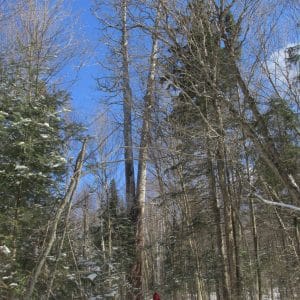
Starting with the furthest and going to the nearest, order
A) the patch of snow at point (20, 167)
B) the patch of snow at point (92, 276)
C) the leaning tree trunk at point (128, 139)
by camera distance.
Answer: the leaning tree trunk at point (128, 139)
the patch of snow at point (92, 276)
the patch of snow at point (20, 167)

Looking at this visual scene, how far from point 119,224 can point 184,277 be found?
4580 mm

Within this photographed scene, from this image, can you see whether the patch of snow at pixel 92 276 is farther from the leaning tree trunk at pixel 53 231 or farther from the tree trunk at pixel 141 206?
the leaning tree trunk at pixel 53 231

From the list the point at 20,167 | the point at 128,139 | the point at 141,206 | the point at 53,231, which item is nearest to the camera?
the point at 53,231

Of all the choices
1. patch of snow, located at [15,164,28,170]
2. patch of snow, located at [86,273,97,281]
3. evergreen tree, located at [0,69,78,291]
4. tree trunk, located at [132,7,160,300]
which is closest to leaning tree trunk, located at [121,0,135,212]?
tree trunk, located at [132,7,160,300]

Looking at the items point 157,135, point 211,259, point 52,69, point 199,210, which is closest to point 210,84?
point 52,69

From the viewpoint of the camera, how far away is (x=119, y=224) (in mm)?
17188

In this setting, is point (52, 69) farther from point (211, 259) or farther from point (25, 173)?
point (211, 259)

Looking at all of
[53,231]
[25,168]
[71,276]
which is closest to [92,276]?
[71,276]

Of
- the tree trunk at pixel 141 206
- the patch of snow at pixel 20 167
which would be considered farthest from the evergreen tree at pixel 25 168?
the tree trunk at pixel 141 206

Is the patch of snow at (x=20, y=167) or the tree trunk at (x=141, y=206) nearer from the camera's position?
the patch of snow at (x=20, y=167)

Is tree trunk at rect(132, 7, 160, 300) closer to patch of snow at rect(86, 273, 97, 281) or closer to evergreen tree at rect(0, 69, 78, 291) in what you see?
patch of snow at rect(86, 273, 97, 281)

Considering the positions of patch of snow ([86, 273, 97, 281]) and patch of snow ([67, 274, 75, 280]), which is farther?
patch of snow ([86, 273, 97, 281])

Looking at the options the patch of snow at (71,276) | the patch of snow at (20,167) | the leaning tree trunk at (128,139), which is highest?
the leaning tree trunk at (128,139)

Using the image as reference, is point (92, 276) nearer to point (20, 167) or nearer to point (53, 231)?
point (20, 167)
